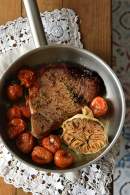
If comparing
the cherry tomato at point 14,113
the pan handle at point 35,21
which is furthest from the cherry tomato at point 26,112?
the pan handle at point 35,21

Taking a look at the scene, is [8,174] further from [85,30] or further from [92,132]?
[85,30]

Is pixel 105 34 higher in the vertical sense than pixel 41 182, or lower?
higher

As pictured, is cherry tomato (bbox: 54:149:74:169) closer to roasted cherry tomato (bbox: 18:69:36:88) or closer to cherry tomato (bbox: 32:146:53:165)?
cherry tomato (bbox: 32:146:53:165)

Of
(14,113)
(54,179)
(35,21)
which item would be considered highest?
(35,21)

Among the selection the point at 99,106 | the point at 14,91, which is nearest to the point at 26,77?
the point at 14,91

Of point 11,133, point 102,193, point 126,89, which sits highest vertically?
point 126,89

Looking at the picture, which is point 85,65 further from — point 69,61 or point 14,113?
point 14,113

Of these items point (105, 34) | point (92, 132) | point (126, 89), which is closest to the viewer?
point (92, 132)

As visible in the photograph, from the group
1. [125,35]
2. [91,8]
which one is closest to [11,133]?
[91,8]
